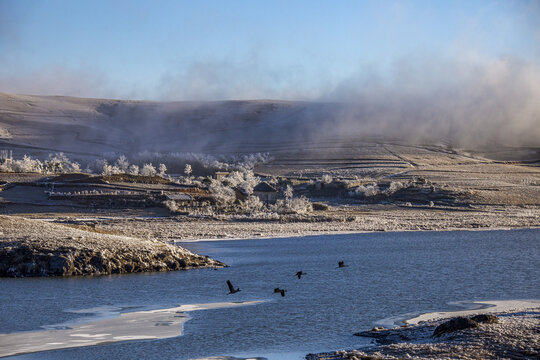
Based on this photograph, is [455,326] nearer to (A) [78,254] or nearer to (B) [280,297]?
(B) [280,297]

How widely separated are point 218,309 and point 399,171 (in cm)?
6788

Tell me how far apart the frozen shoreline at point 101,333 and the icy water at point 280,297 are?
0.41 meters

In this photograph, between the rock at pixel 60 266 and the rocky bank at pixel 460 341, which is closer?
the rocky bank at pixel 460 341

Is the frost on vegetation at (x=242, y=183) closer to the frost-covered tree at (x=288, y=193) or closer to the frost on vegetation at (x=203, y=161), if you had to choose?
the frost-covered tree at (x=288, y=193)

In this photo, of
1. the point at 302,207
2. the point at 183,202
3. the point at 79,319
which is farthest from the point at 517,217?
the point at 79,319

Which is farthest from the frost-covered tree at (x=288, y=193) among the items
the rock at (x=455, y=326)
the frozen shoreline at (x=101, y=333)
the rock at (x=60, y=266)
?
the rock at (x=455, y=326)

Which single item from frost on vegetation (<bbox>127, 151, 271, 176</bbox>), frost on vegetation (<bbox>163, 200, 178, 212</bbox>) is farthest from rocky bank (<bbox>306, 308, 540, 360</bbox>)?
frost on vegetation (<bbox>127, 151, 271, 176</bbox>)

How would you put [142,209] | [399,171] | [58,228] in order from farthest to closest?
[399,171] < [142,209] < [58,228]

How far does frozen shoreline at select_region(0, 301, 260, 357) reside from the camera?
15.2m

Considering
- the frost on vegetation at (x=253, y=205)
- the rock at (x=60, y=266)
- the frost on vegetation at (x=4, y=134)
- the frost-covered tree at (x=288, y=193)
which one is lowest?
the rock at (x=60, y=266)

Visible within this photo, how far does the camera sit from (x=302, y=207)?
54500mm

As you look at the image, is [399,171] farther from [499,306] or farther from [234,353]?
[234,353]

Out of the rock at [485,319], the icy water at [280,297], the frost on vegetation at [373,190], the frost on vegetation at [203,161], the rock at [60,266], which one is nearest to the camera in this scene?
the rock at [485,319]

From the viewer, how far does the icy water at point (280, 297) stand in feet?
50.6
